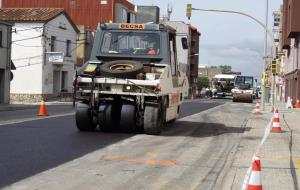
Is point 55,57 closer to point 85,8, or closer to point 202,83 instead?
point 85,8

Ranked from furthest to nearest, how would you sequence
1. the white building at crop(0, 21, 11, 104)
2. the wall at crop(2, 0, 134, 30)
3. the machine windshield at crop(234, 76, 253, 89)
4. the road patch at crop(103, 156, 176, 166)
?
the wall at crop(2, 0, 134, 30) < the machine windshield at crop(234, 76, 253, 89) < the white building at crop(0, 21, 11, 104) < the road patch at crop(103, 156, 176, 166)

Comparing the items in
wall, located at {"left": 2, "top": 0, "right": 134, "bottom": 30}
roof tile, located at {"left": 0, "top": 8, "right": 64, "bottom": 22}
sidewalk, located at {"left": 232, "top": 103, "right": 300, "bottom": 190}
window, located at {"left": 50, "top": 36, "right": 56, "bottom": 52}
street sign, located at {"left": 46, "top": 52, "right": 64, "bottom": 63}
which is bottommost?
sidewalk, located at {"left": 232, "top": 103, "right": 300, "bottom": 190}

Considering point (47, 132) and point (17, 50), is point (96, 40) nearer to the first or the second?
point (47, 132)

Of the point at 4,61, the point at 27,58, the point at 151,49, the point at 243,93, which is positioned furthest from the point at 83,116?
the point at 243,93

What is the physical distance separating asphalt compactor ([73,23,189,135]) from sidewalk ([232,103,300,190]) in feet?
8.56

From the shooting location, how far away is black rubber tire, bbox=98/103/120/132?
50.6 ft

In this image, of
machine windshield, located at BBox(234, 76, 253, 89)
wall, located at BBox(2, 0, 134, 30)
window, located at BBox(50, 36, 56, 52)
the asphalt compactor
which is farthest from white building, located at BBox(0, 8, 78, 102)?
the asphalt compactor

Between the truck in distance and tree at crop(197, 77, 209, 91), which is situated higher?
tree at crop(197, 77, 209, 91)

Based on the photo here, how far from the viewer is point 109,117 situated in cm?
1546

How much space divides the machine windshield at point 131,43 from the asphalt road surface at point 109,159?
99.3 inches

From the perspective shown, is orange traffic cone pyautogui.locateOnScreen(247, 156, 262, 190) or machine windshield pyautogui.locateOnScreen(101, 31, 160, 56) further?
machine windshield pyautogui.locateOnScreen(101, 31, 160, 56)

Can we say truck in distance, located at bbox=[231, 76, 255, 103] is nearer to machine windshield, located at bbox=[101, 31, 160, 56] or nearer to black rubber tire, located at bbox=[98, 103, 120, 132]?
machine windshield, located at bbox=[101, 31, 160, 56]

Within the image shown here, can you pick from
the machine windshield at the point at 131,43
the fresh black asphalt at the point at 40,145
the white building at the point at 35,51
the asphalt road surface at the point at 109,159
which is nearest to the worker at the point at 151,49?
the machine windshield at the point at 131,43

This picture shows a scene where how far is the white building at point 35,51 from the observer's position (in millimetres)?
47438
